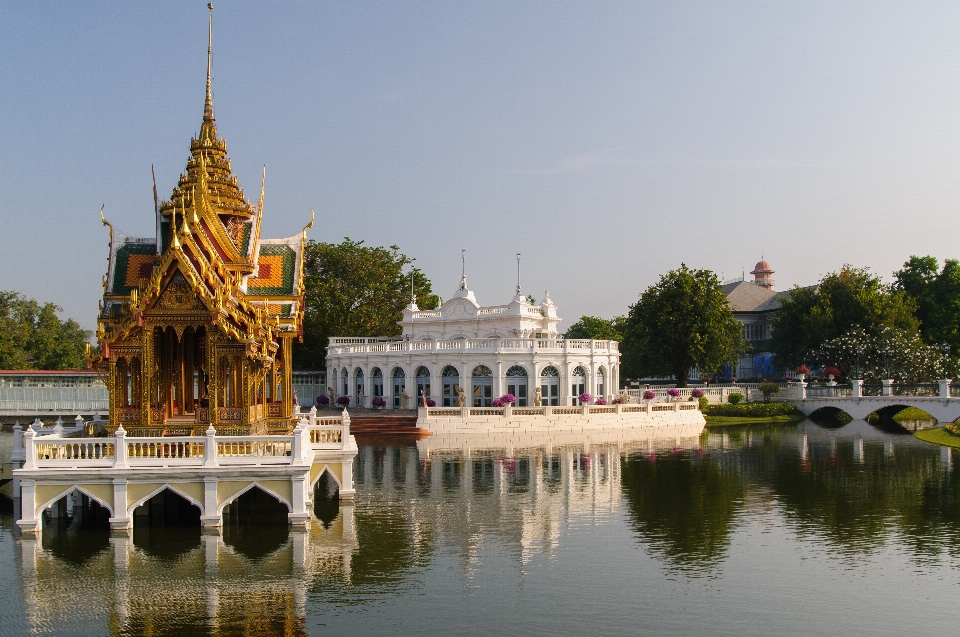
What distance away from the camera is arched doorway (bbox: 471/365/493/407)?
4806cm

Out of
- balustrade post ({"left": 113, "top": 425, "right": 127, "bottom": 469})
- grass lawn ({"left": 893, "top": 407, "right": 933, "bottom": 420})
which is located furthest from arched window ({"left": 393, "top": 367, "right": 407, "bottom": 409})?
balustrade post ({"left": 113, "top": 425, "right": 127, "bottom": 469})

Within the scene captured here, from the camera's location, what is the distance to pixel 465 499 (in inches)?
947

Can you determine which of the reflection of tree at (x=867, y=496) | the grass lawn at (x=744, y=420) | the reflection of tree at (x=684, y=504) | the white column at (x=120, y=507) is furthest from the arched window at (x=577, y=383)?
the white column at (x=120, y=507)

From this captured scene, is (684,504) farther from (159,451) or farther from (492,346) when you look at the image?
(492,346)

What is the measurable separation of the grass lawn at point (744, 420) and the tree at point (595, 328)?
3640 cm

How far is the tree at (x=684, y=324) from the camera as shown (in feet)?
184

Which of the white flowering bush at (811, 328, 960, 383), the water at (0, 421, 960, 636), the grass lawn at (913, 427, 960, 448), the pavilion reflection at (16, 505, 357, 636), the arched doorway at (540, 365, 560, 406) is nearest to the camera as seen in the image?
the pavilion reflection at (16, 505, 357, 636)

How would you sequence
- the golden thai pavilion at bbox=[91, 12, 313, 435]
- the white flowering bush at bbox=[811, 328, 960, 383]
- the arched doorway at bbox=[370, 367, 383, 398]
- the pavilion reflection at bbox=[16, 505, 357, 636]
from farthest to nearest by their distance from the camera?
1. the white flowering bush at bbox=[811, 328, 960, 383]
2. the arched doorway at bbox=[370, 367, 383, 398]
3. the golden thai pavilion at bbox=[91, 12, 313, 435]
4. the pavilion reflection at bbox=[16, 505, 357, 636]

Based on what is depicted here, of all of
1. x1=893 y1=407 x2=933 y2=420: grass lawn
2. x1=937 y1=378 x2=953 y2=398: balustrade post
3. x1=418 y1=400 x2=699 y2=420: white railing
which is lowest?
x1=893 y1=407 x2=933 y2=420: grass lawn

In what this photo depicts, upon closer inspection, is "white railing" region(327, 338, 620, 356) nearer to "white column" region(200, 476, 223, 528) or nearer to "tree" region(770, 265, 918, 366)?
"tree" region(770, 265, 918, 366)

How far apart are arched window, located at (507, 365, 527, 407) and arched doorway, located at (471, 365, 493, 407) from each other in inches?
40.4

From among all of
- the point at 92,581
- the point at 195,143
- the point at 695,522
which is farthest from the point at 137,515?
the point at 695,522

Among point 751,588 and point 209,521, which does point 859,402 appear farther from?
point 209,521

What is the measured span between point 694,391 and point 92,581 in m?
42.3
